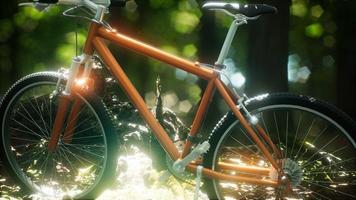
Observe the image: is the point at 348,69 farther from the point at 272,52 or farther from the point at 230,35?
the point at 230,35

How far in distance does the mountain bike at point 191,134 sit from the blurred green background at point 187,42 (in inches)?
119

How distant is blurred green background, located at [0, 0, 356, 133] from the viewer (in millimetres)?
10078

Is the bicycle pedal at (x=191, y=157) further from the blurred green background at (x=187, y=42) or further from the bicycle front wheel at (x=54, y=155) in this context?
the blurred green background at (x=187, y=42)

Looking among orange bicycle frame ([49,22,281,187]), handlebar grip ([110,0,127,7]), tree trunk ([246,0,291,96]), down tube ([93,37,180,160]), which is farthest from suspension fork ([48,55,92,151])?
tree trunk ([246,0,291,96])

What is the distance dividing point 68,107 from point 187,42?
36.4 feet

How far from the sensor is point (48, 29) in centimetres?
1423

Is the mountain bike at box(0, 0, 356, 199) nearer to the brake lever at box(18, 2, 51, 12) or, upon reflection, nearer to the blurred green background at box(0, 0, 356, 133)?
the brake lever at box(18, 2, 51, 12)

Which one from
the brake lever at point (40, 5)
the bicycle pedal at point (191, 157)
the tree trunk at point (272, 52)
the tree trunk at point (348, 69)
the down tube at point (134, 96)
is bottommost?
the bicycle pedal at point (191, 157)

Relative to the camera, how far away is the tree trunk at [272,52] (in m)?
6.60

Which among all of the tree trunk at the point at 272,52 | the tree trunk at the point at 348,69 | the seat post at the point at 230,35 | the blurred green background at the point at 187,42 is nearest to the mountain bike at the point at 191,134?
the seat post at the point at 230,35

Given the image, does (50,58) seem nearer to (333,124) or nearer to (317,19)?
(317,19)

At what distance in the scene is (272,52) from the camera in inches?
260

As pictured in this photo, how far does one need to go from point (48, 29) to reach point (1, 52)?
3110 mm

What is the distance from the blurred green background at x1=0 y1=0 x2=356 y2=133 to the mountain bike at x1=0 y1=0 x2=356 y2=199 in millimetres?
3014
